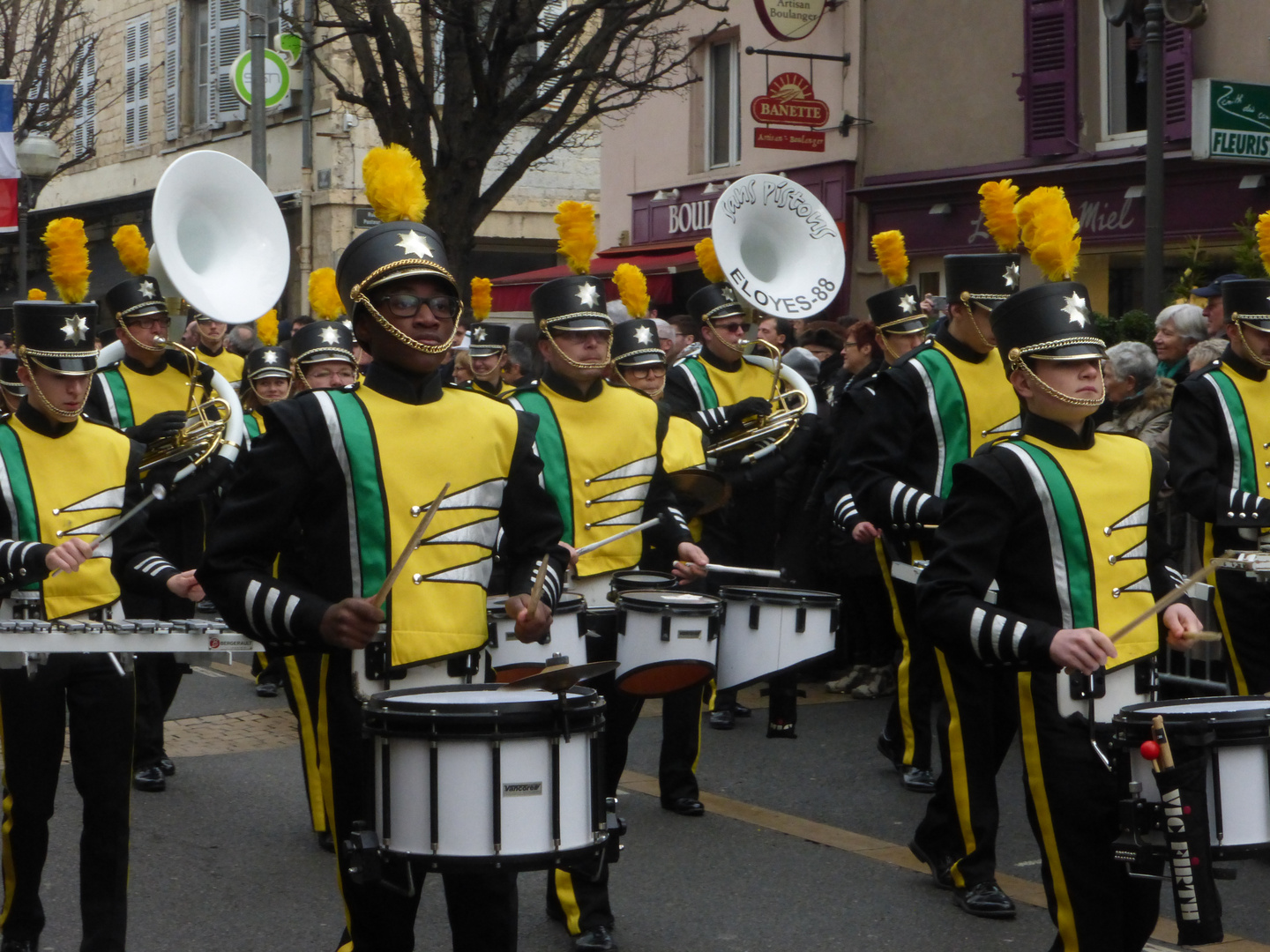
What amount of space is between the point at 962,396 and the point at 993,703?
3.82 feet

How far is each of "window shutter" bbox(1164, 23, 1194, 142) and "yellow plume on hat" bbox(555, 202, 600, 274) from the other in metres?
9.63

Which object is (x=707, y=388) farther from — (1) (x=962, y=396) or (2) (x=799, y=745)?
(1) (x=962, y=396)

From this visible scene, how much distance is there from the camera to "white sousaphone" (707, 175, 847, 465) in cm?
949

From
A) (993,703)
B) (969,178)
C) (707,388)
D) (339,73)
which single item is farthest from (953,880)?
(339,73)

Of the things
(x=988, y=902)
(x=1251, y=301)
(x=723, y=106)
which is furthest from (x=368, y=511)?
(x=723, y=106)

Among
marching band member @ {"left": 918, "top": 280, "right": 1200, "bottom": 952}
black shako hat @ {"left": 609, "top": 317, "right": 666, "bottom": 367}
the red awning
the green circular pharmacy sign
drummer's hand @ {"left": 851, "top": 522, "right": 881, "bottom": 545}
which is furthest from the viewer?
the green circular pharmacy sign

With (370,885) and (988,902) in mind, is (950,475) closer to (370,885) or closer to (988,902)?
(988,902)

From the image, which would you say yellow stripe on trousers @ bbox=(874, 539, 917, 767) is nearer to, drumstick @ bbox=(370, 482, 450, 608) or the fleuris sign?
drumstick @ bbox=(370, 482, 450, 608)

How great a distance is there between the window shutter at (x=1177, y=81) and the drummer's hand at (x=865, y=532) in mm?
9837

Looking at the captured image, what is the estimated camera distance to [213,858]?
689 cm

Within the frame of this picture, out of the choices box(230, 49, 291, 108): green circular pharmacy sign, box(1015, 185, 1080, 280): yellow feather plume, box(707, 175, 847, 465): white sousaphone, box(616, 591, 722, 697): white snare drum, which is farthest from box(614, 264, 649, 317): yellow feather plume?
box(230, 49, 291, 108): green circular pharmacy sign

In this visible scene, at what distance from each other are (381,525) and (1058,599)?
5.15 ft

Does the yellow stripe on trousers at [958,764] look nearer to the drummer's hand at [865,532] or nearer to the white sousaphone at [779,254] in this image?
the drummer's hand at [865,532]

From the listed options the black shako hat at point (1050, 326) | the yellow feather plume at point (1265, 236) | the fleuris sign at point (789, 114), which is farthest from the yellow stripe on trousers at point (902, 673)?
the fleuris sign at point (789, 114)
